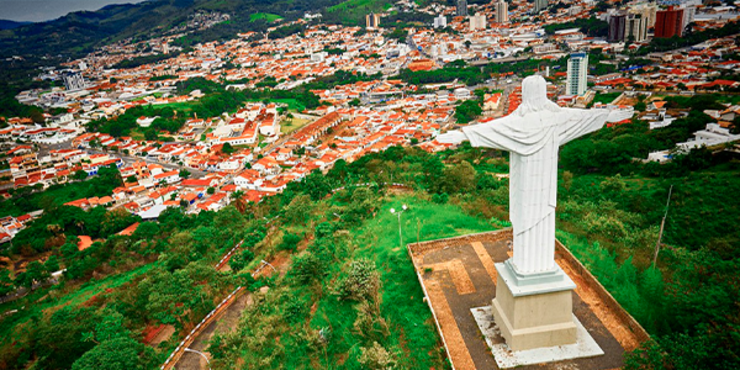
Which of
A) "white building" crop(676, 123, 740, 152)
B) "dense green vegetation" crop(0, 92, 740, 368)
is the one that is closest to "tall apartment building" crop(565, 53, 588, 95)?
"white building" crop(676, 123, 740, 152)

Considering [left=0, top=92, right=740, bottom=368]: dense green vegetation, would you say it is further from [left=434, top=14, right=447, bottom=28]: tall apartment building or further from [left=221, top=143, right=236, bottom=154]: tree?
[left=434, top=14, right=447, bottom=28]: tall apartment building

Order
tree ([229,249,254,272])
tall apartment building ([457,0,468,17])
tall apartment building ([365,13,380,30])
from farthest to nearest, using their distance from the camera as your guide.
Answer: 1. tall apartment building ([457,0,468,17])
2. tall apartment building ([365,13,380,30])
3. tree ([229,249,254,272])

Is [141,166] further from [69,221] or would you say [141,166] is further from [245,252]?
[245,252]

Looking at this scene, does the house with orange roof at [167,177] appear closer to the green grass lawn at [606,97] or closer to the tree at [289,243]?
the tree at [289,243]

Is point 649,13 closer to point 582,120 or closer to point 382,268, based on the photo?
point 382,268

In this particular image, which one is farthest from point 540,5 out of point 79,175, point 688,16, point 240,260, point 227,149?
point 240,260

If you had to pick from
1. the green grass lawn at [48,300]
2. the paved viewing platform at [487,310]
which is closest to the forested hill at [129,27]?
Answer: the green grass lawn at [48,300]
